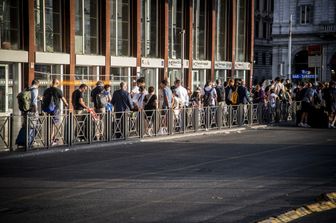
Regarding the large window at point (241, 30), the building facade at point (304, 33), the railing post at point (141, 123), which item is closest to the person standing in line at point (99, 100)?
the railing post at point (141, 123)

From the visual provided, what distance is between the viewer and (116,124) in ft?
60.6

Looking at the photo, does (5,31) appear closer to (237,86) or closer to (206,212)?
(237,86)

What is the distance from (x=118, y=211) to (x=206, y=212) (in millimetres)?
1315

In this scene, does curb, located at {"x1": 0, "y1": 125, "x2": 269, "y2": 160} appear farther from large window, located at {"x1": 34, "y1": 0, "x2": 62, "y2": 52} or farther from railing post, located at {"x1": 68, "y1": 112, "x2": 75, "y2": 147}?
large window, located at {"x1": 34, "y1": 0, "x2": 62, "y2": 52}

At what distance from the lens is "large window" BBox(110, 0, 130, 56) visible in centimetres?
3156

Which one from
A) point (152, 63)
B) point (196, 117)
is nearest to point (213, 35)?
point (152, 63)

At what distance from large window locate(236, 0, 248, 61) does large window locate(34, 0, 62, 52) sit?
704 inches

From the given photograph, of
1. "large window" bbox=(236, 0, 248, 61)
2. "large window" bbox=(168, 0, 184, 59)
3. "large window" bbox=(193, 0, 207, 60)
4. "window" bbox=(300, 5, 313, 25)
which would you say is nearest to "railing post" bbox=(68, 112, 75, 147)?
"large window" bbox=(168, 0, 184, 59)

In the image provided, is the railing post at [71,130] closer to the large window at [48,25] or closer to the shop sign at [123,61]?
the large window at [48,25]

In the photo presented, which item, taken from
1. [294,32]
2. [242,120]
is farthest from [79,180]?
[294,32]

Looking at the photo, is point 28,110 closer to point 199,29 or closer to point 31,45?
point 31,45

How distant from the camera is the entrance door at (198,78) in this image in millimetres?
38062

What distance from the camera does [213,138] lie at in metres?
20.3

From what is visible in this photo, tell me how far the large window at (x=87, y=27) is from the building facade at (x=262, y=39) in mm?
55591
